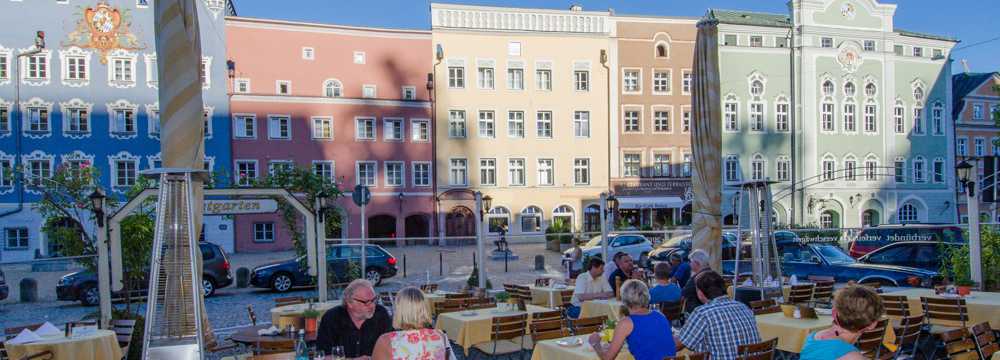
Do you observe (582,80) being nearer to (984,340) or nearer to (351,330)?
(984,340)

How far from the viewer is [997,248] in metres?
13.2

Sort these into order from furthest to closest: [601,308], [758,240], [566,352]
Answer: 1. [758,240]
2. [601,308]
3. [566,352]

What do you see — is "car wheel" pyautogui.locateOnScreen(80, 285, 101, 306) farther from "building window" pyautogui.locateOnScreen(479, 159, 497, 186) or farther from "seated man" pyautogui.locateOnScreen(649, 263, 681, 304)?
"building window" pyautogui.locateOnScreen(479, 159, 497, 186)

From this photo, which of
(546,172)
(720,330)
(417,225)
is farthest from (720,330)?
(417,225)

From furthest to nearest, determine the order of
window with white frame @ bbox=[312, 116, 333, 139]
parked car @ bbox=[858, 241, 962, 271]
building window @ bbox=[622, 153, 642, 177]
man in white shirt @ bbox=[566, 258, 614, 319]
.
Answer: building window @ bbox=[622, 153, 642, 177]
window with white frame @ bbox=[312, 116, 333, 139]
parked car @ bbox=[858, 241, 962, 271]
man in white shirt @ bbox=[566, 258, 614, 319]

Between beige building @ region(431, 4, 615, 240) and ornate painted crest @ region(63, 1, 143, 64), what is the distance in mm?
14770

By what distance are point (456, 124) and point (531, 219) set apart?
257 inches

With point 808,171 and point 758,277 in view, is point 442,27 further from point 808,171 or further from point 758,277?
point 758,277

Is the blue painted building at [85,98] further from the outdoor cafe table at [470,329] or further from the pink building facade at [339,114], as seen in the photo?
the outdoor cafe table at [470,329]

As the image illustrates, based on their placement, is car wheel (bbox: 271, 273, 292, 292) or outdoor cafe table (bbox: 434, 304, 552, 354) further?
car wheel (bbox: 271, 273, 292, 292)

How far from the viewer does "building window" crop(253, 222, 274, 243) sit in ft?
119

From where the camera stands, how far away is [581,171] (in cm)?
4044

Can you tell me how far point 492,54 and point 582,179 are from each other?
8.39m

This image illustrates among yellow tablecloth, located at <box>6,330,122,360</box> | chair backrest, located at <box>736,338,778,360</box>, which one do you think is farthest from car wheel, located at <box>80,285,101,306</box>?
chair backrest, located at <box>736,338,778,360</box>
